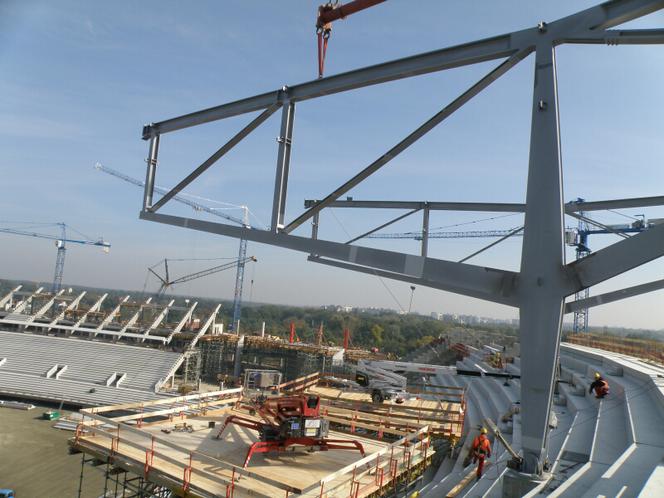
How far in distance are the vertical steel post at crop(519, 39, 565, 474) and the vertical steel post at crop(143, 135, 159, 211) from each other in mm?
8102

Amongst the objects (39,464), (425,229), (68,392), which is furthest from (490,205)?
(68,392)

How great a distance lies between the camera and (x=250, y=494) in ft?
22.8

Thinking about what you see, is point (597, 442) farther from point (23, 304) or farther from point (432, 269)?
point (23, 304)

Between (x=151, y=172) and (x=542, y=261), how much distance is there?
862cm

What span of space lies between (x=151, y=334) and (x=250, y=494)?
41.8 m

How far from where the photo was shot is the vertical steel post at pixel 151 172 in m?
10.6

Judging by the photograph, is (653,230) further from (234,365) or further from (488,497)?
(234,365)

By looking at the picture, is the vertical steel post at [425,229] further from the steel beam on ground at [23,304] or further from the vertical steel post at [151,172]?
the steel beam on ground at [23,304]

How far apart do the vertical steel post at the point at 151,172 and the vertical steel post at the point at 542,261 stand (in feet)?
26.6

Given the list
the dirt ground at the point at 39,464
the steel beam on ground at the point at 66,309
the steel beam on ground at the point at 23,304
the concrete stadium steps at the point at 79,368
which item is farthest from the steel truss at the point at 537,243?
the steel beam on ground at the point at 23,304

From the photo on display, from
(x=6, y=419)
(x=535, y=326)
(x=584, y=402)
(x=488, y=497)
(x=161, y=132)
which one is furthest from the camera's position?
(x=6, y=419)

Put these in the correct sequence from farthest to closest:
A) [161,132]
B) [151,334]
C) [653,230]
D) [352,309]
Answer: [352,309], [151,334], [161,132], [653,230]

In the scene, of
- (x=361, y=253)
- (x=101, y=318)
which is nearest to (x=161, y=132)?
(x=361, y=253)

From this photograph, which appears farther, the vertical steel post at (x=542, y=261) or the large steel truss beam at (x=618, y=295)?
the large steel truss beam at (x=618, y=295)
